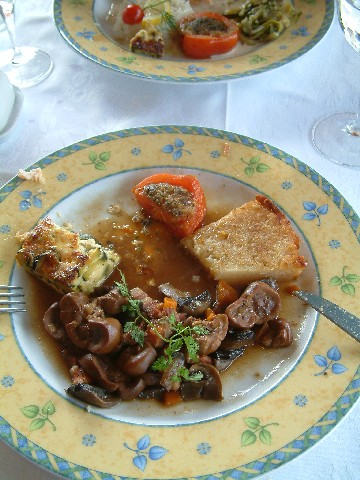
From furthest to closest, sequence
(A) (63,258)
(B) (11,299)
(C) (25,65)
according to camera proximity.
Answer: (C) (25,65), (A) (63,258), (B) (11,299)

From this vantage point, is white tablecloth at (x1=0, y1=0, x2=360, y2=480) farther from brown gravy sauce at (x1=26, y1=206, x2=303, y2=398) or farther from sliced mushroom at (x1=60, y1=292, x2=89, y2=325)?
sliced mushroom at (x1=60, y1=292, x2=89, y2=325)

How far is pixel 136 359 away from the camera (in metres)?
2.08

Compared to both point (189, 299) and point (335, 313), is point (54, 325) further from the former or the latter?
point (335, 313)

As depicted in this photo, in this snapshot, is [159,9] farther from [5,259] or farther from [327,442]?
[327,442]

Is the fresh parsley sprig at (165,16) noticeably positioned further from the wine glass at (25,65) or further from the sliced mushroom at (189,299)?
the sliced mushroom at (189,299)

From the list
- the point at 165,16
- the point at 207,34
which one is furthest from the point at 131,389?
the point at 165,16

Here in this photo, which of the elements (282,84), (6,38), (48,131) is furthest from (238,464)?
(6,38)

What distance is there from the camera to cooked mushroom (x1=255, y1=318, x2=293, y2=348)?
225 cm

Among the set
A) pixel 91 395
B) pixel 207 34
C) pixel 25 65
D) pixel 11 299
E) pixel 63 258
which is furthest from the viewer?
pixel 25 65

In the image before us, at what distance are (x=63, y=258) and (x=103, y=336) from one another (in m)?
0.50

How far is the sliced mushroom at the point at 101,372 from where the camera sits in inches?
82.0

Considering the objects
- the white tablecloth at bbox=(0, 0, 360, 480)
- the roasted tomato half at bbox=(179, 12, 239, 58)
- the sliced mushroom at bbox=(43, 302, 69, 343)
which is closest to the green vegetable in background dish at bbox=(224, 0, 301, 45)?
the roasted tomato half at bbox=(179, 12, 239, 58)

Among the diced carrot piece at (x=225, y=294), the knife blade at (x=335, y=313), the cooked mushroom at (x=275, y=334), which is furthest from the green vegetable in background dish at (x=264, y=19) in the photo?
the cooked mushroom at (x=275, y=334)

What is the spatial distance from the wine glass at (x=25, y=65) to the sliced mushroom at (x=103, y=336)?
1972mm
